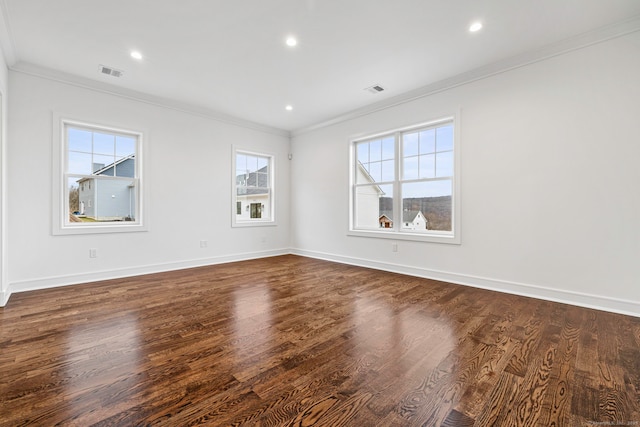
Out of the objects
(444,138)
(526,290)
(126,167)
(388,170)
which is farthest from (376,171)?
(126,167)

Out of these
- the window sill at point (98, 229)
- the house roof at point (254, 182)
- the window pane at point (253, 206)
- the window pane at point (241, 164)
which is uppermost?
the window pane at point (241, 164)

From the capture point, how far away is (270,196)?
6402mm

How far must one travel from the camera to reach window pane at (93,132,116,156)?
4227mm

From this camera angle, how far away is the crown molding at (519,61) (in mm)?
2825

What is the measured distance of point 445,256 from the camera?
407 centimetres

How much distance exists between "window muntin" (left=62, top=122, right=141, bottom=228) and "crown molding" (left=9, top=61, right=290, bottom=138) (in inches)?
21.9

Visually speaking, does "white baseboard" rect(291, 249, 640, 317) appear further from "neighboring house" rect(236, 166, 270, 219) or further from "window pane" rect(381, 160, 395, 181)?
"neighboring house" rect(236, 166, 270, 219)

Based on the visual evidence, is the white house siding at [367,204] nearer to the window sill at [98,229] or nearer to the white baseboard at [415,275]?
the white baseboard at [415,275]

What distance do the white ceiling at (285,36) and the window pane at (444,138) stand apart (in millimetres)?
710

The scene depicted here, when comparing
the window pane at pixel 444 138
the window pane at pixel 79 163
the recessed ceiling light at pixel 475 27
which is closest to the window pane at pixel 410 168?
the window pane at pixel 444 138

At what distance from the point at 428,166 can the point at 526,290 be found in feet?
6.90

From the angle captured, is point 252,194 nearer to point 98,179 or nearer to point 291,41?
point 98,179

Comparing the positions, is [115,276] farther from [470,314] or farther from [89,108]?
[470,314]

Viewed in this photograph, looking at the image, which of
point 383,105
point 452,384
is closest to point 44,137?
point 383,105
